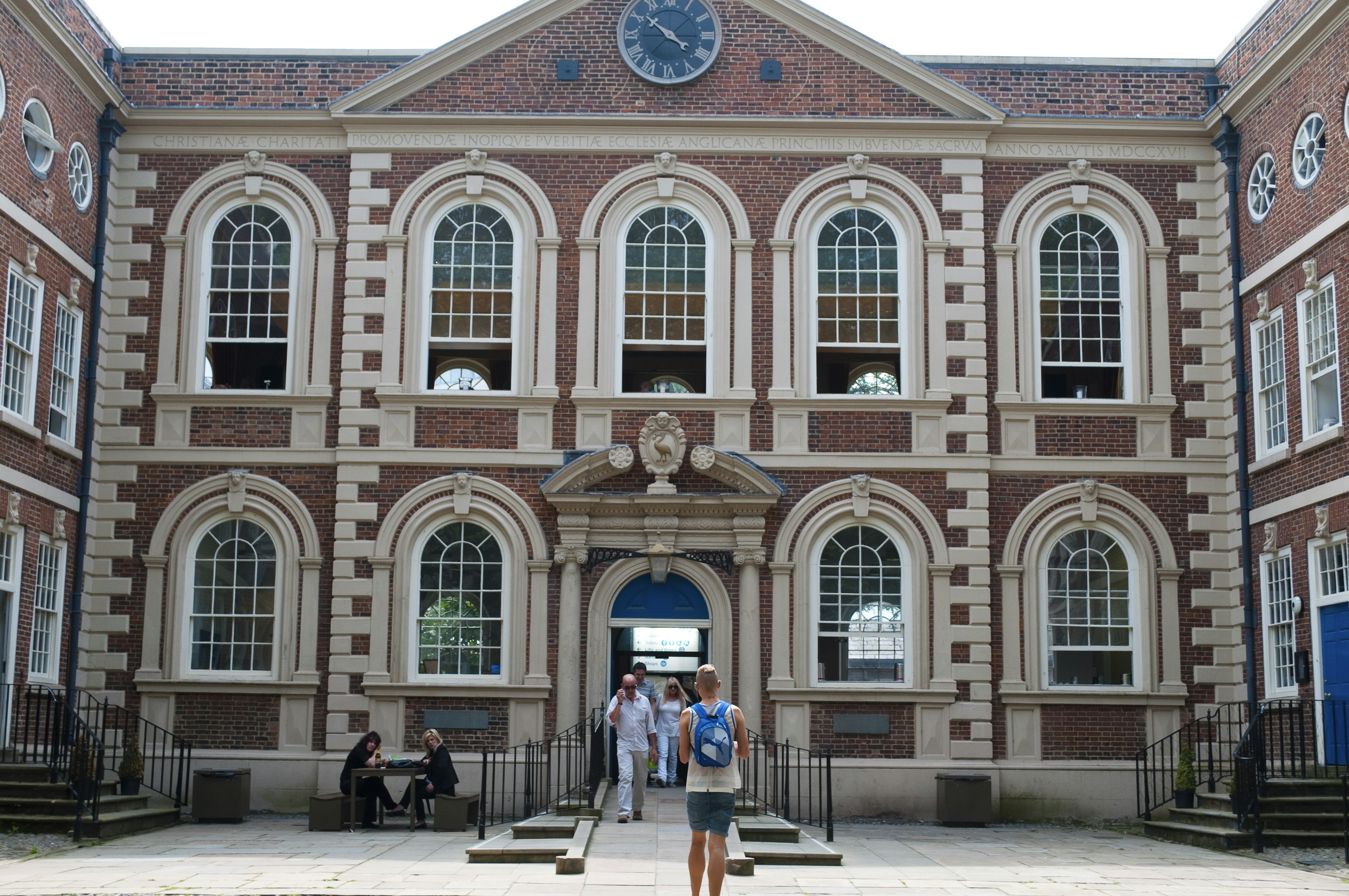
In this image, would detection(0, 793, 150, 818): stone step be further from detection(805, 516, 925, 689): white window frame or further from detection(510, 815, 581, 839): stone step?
detection(805, 516, 925, 689): white window frame

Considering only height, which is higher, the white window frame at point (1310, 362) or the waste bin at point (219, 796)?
the white window frame at point (1310, 362)

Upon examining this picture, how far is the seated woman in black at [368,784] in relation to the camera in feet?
60.0

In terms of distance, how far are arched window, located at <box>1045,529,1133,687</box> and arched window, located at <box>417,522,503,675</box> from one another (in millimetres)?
7262

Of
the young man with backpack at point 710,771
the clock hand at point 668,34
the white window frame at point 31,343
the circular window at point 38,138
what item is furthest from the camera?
the clock hand at point 668,34

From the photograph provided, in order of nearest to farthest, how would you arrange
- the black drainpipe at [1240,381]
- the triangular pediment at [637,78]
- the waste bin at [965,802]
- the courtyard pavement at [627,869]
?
the courtyard pavement at [627,869]
the waste bin at [965,802]
the black drainpipe at [1240,381]
the triangular pediment at [637,78]

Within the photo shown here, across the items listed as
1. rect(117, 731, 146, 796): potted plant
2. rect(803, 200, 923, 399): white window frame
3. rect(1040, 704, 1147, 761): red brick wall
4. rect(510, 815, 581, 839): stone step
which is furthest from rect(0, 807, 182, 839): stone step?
rect(1040, 704, 1147, 761): red brick wall

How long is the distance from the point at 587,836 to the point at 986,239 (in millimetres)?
10711

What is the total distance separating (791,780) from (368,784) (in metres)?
5.29

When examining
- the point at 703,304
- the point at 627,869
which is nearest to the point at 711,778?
the point at 627,869

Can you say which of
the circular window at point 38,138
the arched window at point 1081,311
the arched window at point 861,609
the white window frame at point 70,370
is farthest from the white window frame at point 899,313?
the circular window at point 38,138

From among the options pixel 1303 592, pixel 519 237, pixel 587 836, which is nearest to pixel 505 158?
pixel 519 237

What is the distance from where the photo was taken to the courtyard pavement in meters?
12.9

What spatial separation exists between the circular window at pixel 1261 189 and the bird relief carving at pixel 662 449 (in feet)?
26.5

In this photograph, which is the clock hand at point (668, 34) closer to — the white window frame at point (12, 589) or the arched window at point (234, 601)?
the arched window at point (234, 601)
